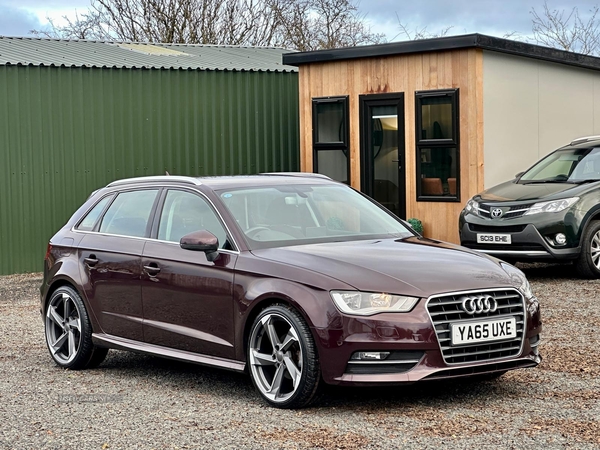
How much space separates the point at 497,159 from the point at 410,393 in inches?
377

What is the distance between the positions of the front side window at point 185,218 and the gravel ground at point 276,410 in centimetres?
111

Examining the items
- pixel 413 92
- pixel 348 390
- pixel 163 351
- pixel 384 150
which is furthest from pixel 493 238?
pixel 163 351

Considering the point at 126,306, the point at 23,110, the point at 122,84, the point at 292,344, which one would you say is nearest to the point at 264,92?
the point at 122,84

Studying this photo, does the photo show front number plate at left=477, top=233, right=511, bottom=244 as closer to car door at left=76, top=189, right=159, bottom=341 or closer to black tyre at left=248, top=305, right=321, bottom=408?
car door at left=76, top=189, right=159, bottom=341

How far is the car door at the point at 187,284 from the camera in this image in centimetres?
718

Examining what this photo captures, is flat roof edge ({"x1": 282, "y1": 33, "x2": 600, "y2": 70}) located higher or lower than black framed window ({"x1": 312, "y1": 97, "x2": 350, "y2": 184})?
higher

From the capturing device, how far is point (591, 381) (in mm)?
7332

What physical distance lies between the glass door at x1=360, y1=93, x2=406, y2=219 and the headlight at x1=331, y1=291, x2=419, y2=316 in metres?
10.5

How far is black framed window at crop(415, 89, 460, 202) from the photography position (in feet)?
52.7

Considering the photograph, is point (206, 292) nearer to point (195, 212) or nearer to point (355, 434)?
point (195, 212)

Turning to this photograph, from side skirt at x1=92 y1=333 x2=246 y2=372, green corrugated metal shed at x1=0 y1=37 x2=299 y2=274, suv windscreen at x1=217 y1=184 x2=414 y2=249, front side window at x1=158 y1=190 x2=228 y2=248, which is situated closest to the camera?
side skirt at x1=92 y1=333 x2=246 y2=372

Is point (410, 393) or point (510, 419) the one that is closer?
point (510, 419)

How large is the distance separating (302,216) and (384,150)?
962cm

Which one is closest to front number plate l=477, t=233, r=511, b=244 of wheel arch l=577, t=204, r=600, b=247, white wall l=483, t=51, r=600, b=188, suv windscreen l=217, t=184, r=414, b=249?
wheel arch l=577, t=204, r=600, b=247
